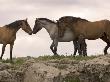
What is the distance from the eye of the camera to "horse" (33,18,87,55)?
2252cm

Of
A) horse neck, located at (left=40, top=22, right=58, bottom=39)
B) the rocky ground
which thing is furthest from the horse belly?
the rocky ground

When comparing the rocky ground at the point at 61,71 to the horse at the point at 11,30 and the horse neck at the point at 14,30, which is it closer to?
the horse at the point at 11,30

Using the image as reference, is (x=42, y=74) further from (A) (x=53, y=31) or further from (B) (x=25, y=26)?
(A) (x=53, y=31)

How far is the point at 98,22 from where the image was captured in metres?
22.6

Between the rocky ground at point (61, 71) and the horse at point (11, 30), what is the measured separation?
151 inches

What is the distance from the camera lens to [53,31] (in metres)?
22.8

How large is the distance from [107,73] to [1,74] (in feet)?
13.8

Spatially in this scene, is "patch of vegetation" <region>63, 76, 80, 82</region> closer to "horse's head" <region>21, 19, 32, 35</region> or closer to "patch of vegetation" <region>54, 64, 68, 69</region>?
"patch of vegetation" <region>54, 64, 68, 69</region>

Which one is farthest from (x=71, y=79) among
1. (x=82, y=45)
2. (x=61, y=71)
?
(x=82, y=45)

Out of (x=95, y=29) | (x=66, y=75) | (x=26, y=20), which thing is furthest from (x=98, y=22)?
(x=66, y=75)

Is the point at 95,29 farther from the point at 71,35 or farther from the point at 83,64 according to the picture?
the point at 83,64

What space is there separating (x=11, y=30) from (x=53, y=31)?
2294 mm

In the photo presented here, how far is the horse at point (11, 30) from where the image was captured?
21.7 m

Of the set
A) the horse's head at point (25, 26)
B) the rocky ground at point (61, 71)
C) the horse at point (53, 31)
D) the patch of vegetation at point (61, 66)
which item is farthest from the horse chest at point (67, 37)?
the patch of vegetation at point (61, 66)
